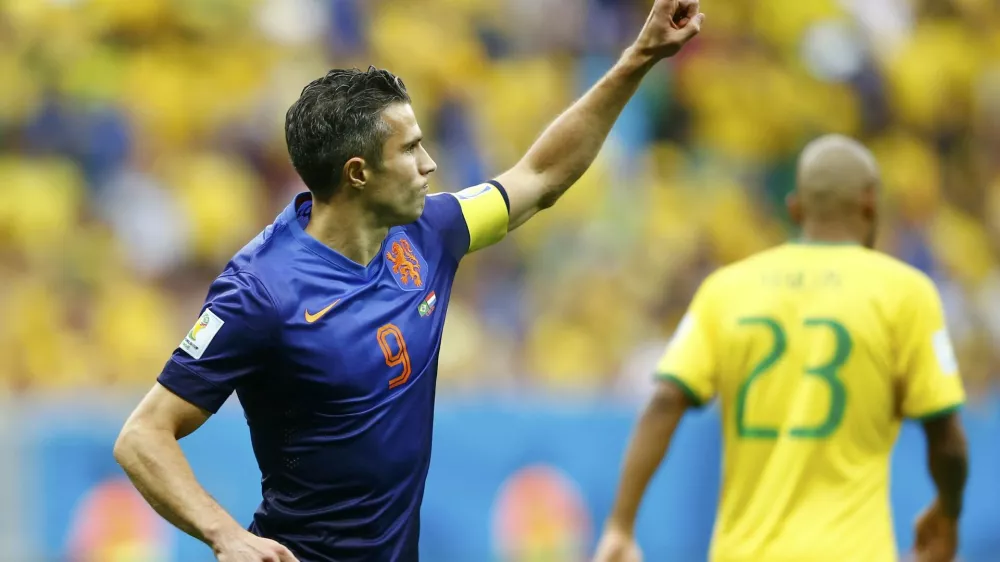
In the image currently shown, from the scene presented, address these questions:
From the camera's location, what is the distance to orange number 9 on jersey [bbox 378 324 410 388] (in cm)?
399

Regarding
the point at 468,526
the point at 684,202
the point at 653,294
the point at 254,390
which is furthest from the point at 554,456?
the point at 254,390

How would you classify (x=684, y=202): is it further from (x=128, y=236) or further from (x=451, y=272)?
(x=451, y=272)

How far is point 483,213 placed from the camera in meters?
4.53

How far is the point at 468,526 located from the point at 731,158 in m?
5.05

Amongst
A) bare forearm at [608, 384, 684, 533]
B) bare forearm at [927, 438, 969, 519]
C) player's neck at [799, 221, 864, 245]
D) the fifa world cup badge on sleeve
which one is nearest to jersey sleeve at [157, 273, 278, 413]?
the fifa world cup badge on sleeve

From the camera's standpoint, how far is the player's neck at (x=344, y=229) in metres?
4.07

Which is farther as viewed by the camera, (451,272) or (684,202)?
(684,202)

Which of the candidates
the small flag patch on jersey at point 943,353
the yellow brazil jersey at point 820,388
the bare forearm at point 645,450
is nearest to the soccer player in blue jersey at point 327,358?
the bare forearm at point 645,450

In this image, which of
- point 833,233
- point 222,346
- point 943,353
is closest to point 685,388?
point 833,233

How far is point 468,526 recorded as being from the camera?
905cm

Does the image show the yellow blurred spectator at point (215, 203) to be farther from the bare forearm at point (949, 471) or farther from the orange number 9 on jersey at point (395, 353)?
the orange number 9 on jersey at point (395, 353)

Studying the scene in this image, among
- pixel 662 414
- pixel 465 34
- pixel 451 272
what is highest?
pixel 465 34

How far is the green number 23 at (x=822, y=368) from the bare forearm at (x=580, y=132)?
832 mm

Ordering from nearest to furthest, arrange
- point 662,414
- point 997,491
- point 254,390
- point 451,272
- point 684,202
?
point 254,390 → point 451,272 → point 662,414 → point 997,491 → point 684,202
